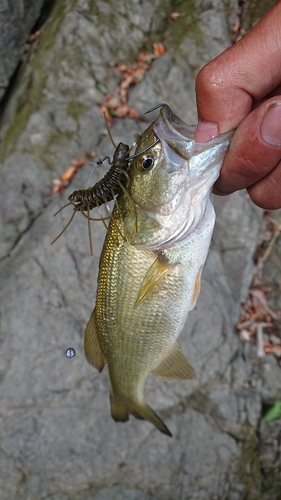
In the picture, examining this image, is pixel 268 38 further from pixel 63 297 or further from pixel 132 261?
pixel 63 297


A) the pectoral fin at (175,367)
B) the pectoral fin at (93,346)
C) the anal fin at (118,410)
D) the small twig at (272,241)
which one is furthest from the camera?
the small twig at (272,241)

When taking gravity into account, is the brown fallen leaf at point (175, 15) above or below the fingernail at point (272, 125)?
above

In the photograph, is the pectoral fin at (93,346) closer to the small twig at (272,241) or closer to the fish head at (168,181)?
the fish head at (168,181)

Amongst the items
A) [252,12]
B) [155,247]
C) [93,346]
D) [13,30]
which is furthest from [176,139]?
[13,30]

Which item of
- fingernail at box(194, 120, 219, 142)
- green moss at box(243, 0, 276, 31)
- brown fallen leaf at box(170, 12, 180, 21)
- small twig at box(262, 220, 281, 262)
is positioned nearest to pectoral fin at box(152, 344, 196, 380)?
fingernail at box(194, 120, 219, 142)

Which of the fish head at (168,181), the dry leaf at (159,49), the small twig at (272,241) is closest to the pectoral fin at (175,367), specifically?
the fish head at (168,181)

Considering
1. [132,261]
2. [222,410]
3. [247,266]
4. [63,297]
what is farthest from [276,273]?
[132,261]

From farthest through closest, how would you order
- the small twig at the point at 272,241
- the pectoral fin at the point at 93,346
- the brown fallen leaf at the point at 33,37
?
the brown fallen leaf at the point at 33,37 < the small twig at the point at 272,241 < the pectoral fin at the point at 93,346
